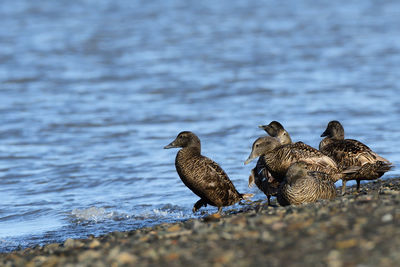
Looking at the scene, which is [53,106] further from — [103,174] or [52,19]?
[52,19]

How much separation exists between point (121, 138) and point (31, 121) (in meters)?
2.91

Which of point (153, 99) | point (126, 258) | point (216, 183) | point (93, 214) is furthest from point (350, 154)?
point (153, 99)

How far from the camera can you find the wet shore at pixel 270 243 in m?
5.11

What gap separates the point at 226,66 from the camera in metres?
24.7

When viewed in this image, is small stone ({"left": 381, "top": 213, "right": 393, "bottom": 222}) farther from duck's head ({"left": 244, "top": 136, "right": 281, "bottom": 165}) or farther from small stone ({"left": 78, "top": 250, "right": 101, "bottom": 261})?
duck's head ({"left": 244, "top": 136, "right": 281, "bottom": 165})

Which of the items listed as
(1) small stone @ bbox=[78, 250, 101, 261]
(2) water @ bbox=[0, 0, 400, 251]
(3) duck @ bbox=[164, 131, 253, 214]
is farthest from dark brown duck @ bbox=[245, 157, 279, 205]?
(1) small stone @ bbox=[78, 250, 101, 261]

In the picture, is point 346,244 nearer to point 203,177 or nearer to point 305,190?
point 305,190

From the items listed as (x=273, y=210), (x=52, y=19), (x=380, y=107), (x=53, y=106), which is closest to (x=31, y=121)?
(x=53, y=106)

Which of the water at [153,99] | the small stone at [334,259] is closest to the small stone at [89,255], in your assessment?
the small stone at [334,259]

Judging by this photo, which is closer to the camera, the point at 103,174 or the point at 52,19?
the point at 103,174

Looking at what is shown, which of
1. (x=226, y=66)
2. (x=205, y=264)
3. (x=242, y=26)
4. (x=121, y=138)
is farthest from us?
(x=242, y=26)

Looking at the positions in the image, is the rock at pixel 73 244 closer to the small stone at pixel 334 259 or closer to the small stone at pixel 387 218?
the small stone at pixel 334 259

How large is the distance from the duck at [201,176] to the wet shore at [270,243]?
2.27 m

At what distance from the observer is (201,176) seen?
9156mm
